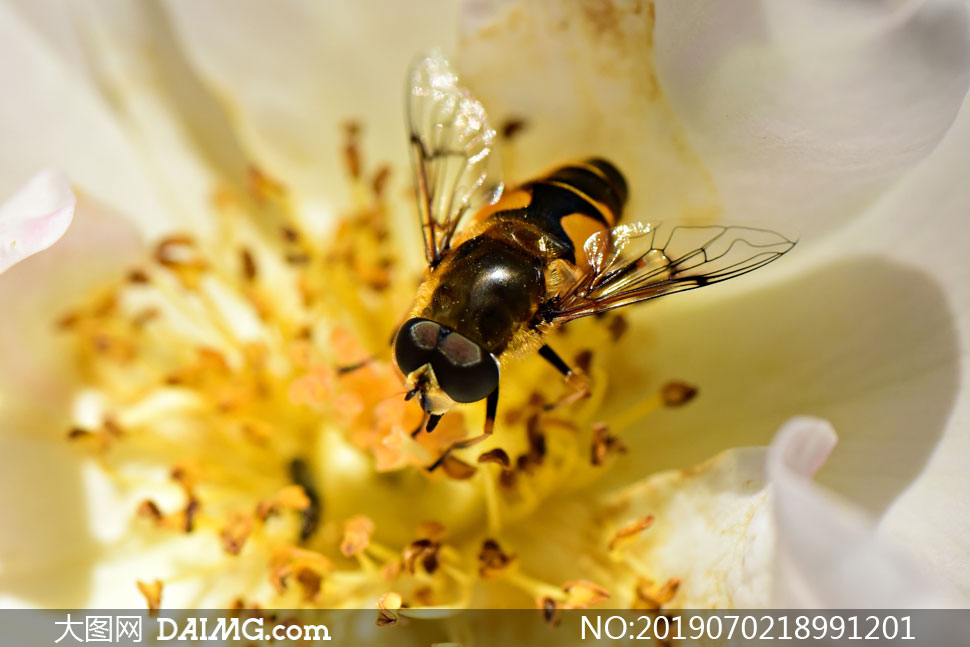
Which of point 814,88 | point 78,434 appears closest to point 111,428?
point 78,434

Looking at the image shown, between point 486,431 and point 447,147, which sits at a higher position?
point 447,147

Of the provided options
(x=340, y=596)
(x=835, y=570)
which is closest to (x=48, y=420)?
(x=340, y=596)

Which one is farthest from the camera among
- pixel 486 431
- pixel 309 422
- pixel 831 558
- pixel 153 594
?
pixel 309 422

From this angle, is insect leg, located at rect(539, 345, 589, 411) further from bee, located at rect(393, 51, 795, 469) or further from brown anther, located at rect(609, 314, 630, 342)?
brown anther, located at rect(609, 314, 630, 342)

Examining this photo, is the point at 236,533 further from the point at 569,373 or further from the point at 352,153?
the point at 352,153

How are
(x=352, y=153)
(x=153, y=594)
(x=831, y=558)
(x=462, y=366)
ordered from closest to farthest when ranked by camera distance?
(x=831, y=558) < (x=462, y=366) < (x=153, y=594) < (x=352, y=153)

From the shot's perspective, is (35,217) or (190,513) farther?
(190,513)
